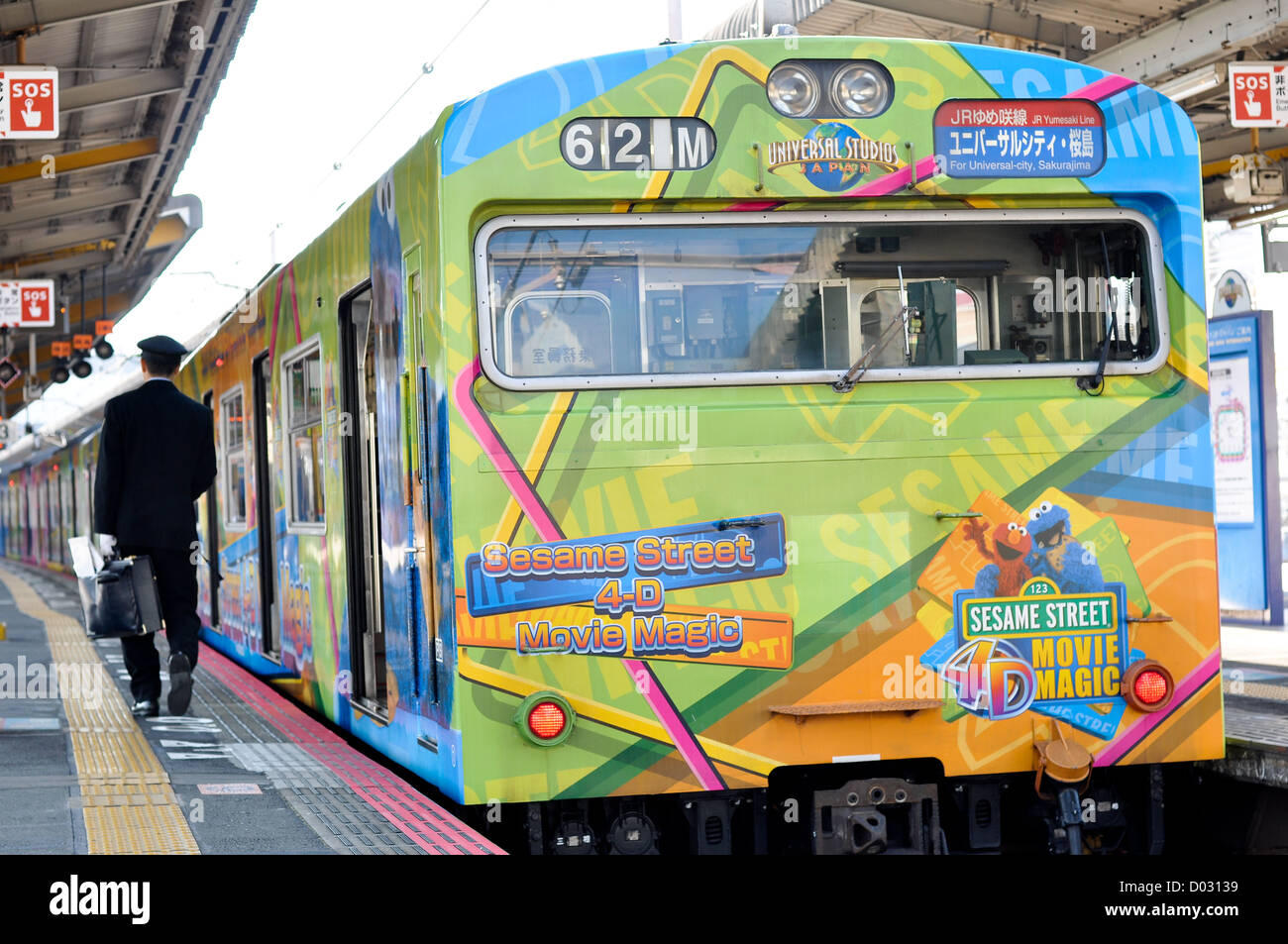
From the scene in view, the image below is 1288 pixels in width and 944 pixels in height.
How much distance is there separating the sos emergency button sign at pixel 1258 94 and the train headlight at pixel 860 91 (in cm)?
582

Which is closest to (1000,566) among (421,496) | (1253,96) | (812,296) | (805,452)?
(805,452)

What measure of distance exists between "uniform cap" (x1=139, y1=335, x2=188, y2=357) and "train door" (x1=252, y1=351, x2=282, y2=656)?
100 centimetres

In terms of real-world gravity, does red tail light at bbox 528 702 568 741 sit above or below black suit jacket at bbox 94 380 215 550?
below

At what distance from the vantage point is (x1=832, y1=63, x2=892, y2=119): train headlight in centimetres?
484

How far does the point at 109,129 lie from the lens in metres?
17.0

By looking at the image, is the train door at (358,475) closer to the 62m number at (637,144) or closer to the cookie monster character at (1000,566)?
the 62m number at (637,144)

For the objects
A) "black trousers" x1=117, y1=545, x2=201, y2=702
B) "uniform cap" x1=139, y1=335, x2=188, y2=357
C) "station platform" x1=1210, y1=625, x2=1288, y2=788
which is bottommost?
"station platform" x1=1210, y1=625, x2=1288, y2=788

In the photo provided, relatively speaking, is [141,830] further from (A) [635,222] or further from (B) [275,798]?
(A) [635,222]

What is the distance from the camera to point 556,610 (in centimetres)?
452

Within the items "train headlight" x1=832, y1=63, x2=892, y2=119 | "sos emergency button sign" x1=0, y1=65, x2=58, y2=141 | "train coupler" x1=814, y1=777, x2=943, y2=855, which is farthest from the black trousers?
"sos emergency button sign" x1=0, y1=65, x2=58, y2=141

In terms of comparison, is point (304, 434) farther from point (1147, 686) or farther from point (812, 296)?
point (1147, 686)

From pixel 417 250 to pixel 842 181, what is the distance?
4.43 feet

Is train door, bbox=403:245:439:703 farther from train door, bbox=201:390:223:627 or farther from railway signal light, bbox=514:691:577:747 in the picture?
train door, bbox=201:390:223:627
